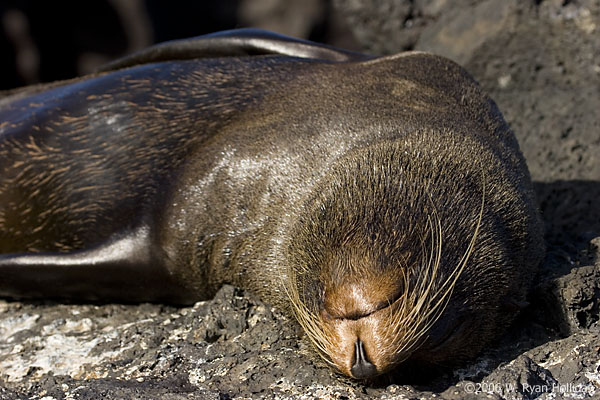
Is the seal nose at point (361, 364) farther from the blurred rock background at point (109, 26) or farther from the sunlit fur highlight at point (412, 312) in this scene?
the blurred rock background at point (109, 26)

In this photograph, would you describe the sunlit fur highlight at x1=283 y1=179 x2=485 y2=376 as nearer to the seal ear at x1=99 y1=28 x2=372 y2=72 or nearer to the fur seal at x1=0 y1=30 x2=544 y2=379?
the fur seal at x1=0 y1=30 x2=544 y2=379

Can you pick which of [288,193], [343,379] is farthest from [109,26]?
[343,379]

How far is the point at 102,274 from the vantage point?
5305 millimetres

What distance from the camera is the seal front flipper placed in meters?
5.23

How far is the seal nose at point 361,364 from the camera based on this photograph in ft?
11.7

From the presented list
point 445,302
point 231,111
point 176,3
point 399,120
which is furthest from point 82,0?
point 445,302

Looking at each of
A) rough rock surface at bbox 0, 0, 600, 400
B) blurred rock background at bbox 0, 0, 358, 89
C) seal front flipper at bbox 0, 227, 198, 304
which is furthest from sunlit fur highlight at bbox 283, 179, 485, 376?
blurred rock background at bbox 0, 0, 358, 89

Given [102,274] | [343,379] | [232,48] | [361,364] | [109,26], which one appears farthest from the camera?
[109,26]

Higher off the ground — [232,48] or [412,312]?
[232,48]

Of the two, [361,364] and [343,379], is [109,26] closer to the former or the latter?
[343,379]

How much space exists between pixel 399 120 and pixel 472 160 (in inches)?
21.0

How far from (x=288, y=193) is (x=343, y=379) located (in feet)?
3.88

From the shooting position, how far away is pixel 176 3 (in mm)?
14211

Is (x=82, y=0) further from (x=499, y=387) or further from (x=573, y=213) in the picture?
(x=499, y=387)
